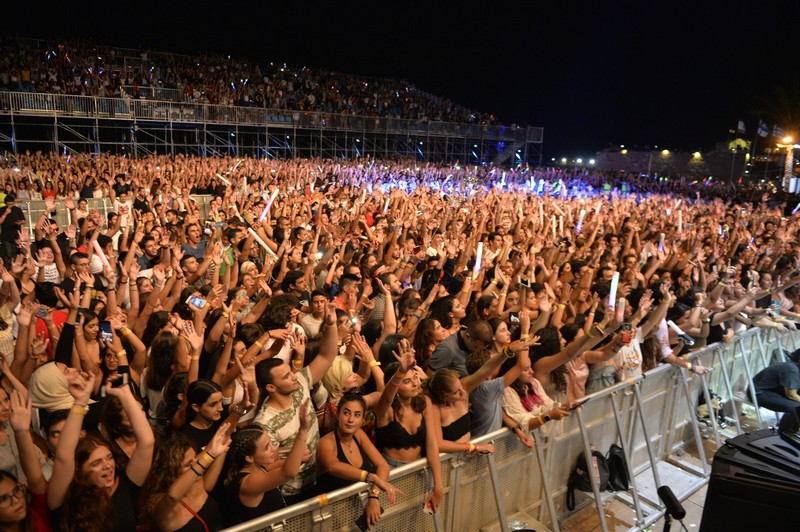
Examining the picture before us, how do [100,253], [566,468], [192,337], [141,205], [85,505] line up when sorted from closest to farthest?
[85,505], [192,337], [566,468], [100,253], [141,205]

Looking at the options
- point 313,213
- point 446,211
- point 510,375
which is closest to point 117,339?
point 510,375

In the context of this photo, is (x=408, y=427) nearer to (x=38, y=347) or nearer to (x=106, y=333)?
(x=106, y=333)

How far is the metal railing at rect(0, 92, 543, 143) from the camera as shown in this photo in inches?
767

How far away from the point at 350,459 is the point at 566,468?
198cm

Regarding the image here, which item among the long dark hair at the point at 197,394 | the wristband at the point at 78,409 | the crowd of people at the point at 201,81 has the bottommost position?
the long dark hair at the point at 197,394

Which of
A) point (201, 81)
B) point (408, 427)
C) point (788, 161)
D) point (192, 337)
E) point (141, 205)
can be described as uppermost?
point (201, 81)

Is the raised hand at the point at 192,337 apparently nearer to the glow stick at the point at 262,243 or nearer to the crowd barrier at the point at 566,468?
the crowd barrier at the point at 566,468

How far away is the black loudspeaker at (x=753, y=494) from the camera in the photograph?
7.91ft

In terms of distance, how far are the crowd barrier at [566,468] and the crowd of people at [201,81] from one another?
74.8 feet

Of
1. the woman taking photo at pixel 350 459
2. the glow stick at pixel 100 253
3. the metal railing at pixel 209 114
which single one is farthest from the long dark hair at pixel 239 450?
the metal railing at pixel 209 114

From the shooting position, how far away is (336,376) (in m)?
3.86

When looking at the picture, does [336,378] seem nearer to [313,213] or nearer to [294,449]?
[294,449]

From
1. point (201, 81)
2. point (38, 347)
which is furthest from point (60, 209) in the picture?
point (201, 81)

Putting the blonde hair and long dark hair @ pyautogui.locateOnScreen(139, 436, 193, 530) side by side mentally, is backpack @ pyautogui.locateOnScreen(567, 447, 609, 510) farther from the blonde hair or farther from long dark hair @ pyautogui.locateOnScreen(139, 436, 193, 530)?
long dark hair @ pyautogui.locateOnScreen(139, 436, 193, 530)
